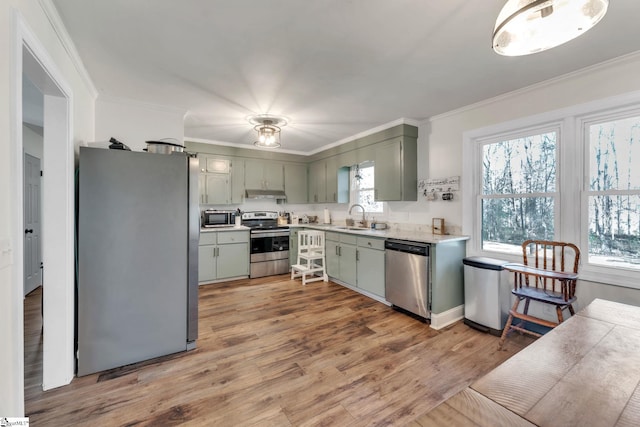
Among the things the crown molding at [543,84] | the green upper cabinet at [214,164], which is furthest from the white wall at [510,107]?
the green upper cabinet at [214,164]

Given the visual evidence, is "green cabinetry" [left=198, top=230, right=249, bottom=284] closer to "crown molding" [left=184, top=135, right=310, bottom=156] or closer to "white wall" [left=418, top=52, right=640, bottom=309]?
"crown molding" [left=184, top=135, right=310, bottom=156]

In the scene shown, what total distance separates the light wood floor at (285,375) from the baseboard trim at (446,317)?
8 cm

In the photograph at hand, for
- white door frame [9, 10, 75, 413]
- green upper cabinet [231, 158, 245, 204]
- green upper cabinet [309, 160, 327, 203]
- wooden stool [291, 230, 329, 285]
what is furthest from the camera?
green upper cabinet [309, 160, 327, 203]

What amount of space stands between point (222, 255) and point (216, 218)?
73cm

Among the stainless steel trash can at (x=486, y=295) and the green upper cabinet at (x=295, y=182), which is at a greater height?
the green upper cabinet at (x=295, y=182)

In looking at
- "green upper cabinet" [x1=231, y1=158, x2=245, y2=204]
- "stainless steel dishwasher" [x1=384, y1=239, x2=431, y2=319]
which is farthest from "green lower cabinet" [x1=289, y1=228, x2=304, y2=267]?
"stainless steel dishwasher" [x1=384, y1=239, x2=431, y2=319]

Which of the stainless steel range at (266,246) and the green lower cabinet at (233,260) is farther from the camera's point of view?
the stainless steel range at (266,246)

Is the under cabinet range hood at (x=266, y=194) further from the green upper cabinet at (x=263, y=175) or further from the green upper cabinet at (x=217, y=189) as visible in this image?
Result: the green upper cabinet at (x=217, y=189)

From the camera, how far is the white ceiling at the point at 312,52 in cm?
168

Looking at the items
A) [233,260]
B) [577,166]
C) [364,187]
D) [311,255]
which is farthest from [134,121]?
[577,166]

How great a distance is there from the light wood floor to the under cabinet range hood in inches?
97.8

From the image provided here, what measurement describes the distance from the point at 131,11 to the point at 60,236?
162 centimetres

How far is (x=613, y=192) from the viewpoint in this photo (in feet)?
7.55

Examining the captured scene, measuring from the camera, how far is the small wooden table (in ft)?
2.31
